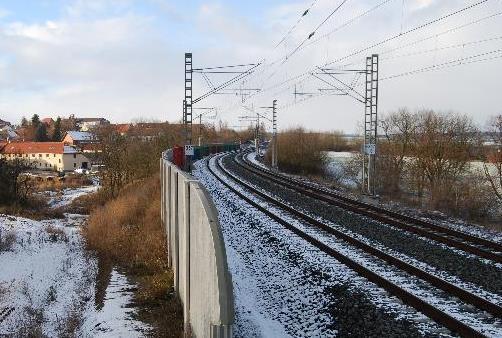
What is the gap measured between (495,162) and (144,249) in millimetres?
30237

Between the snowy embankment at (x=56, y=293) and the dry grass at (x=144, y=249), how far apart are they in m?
0.39

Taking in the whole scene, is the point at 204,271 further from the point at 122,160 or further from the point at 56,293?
the point at 122,160

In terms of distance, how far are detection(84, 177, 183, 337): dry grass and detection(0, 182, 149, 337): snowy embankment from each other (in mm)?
394

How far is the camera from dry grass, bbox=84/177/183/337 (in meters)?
9.93

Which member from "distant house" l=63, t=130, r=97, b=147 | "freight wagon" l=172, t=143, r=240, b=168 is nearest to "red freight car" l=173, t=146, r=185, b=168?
"freight wagon" l=172, t=143, r=240, b=168

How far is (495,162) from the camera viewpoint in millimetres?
37250

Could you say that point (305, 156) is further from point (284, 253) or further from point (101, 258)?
point (284, 253)

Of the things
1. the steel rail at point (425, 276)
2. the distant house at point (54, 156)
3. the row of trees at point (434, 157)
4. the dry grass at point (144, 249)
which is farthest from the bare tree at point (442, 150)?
the distant house at point (54, 156)

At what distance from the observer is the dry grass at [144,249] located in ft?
Answer: 32.6

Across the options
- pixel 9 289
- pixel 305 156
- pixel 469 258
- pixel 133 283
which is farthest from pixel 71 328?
pixel 305 156

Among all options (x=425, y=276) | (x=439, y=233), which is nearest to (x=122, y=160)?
(x=439, y=233)

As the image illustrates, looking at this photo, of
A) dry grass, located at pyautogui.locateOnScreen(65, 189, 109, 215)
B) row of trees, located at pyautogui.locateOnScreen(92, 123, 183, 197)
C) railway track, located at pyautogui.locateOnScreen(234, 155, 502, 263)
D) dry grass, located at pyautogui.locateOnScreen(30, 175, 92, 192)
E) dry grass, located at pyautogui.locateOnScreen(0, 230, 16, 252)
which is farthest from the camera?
dry grass, located at pyautogui.locateOnScreen(30, 175, 92, 192)

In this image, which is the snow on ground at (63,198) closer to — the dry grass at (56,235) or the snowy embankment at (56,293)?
the dry grass at (56,235)

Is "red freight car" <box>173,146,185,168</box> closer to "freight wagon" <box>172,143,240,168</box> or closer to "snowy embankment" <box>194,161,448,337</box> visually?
"freight wagon" <box>172,143,240,168</box>
